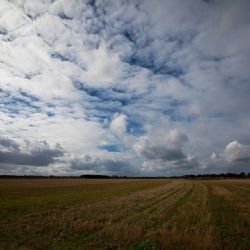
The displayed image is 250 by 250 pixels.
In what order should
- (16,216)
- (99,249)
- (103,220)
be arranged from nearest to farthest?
(99,249)
(103,220)
(16,216)

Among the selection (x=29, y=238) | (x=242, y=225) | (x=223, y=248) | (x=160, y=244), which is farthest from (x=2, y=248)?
(x=242, y=225)

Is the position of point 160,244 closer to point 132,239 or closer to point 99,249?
point 132,239

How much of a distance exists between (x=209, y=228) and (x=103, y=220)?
6084 mm

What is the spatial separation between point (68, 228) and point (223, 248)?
747cm

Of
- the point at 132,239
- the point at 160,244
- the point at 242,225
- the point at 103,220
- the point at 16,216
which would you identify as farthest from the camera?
the point at 16,216

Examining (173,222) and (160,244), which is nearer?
(160,244)

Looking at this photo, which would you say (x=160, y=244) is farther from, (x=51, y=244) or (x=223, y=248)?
(x=51, y=244)

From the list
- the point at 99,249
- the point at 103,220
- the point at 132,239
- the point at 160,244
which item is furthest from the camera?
the point at 103,220

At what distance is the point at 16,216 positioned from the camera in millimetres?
16688

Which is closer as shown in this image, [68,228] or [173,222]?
[68,228]

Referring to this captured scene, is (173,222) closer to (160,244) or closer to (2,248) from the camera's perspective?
(160,244)

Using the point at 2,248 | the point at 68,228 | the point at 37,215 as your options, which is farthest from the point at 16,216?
the point at 2,248

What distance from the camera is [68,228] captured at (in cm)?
1312

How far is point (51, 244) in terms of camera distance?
1030 centimetres
